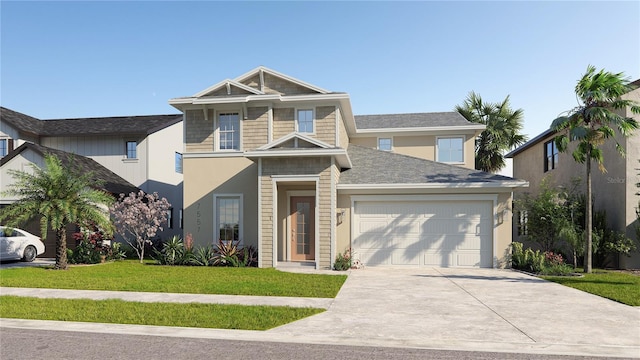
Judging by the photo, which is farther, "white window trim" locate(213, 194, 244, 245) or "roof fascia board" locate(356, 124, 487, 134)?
"roof fascia board" locate(356, 124, 487, 134)

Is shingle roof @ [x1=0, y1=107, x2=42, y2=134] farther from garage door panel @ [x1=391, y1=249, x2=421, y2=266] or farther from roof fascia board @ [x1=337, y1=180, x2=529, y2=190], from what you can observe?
garage door panel @ [x1=391, y1=249, x2=421, y2=266]

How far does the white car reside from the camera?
51.9 ft

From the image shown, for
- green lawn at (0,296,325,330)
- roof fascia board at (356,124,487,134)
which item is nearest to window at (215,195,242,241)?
green lawn at (0,296,325,330)

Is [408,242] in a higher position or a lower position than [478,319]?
higher

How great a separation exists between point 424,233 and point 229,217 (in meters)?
7.65

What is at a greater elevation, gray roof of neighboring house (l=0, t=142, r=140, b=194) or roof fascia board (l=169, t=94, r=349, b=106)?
roof fascia board (l=169, t=94, r=349, b=106)

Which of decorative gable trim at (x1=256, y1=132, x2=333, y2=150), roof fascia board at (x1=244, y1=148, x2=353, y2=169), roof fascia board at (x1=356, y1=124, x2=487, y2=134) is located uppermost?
roof fascia board at (x1=356, y1=124, x2=487, y2=134)

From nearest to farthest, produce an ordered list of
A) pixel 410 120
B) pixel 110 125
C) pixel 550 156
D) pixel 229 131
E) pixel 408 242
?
1. pixel 408 242
2. pixel 229 131
3. pixel 550 156
4. pixel 410 120
5. pixel 110 125

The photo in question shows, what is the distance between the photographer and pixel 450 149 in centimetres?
2100

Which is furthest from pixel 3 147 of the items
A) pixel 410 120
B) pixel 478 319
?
pixel 478 319

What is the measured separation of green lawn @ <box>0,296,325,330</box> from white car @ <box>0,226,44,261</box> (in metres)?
8.94

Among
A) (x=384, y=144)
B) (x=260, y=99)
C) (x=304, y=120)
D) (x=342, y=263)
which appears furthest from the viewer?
(x=384, y=144)

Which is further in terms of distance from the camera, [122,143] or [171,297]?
[122,143]

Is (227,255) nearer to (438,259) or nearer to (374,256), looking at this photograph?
(374,256)
